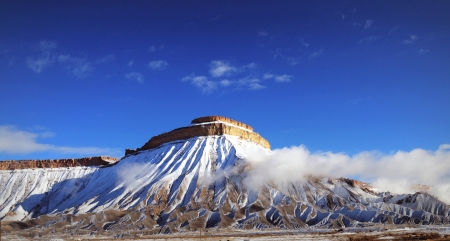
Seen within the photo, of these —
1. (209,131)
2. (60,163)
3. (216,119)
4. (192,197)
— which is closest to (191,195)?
(192,197)

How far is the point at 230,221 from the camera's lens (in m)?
57.2

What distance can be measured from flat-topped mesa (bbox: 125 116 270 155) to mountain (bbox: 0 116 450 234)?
0.87 ft

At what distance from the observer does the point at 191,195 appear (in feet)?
232

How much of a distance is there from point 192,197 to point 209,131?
89.7 ft

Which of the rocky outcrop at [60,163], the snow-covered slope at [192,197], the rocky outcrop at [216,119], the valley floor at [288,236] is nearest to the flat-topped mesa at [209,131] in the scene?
the rocky outcrop at [216,119]

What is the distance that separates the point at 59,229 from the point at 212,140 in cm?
4345

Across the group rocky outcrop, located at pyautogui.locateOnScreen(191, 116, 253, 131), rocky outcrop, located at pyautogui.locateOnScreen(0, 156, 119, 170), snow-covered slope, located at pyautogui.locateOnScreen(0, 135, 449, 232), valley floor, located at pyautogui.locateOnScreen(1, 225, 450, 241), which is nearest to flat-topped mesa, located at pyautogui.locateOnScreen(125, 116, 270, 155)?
rocky outcrop, located at pyautogui.locateOnScreen(191, 116, 253, 131)

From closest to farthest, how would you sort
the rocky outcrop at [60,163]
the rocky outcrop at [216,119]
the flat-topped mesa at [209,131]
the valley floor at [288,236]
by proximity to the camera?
1. the valley floor at [288,236]
2. the flat-topped mesa at [209,131]
3. the rocky outcrop at [216,119]
4. the rocky outcrop at [60,163]

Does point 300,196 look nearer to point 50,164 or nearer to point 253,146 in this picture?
point 253,146

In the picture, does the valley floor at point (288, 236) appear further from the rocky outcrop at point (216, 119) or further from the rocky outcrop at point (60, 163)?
the rocky outcrop at point (60, 163)

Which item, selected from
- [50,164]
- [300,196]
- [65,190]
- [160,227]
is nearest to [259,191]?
[300,196]

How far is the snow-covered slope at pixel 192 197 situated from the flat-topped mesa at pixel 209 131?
2.00 meters

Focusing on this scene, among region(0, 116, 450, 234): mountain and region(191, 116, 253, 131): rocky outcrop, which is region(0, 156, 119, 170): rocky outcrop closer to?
region(0, 116, 450, 234): mountain

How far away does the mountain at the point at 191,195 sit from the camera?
5878cm
